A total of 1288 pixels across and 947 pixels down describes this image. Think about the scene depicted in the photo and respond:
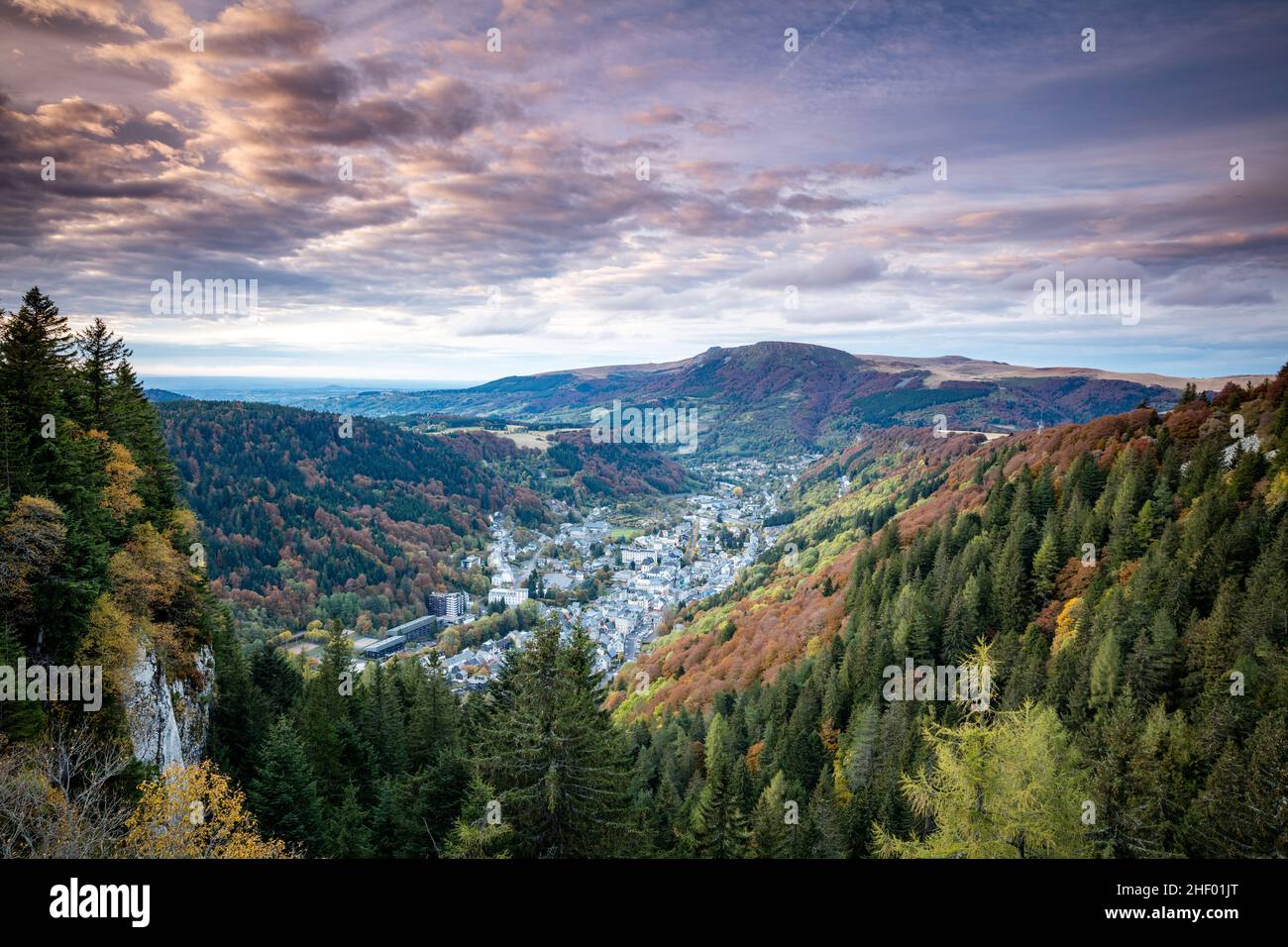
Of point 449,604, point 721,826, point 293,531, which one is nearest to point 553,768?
point 721,826

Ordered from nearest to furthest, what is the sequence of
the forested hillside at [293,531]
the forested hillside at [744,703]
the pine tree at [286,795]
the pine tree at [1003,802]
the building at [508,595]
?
the pine tree at [1003,802] < the forested hillside at [744,703] < the pine tree at [286,795] < the forested hillside at [293,531] < the building at [508,595]

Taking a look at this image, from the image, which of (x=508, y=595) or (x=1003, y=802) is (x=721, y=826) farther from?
(x=508, y=595)

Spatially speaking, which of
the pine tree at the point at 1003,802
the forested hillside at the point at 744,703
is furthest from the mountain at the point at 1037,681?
the forested hillside at the point at 744,703

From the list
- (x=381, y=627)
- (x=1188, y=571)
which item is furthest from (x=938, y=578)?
(x=381, y=627)

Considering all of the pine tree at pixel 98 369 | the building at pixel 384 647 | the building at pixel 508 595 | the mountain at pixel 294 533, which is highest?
the pine tree at pixel 98 369

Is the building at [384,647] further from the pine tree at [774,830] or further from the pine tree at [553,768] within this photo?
the pine tree at [553,768]
